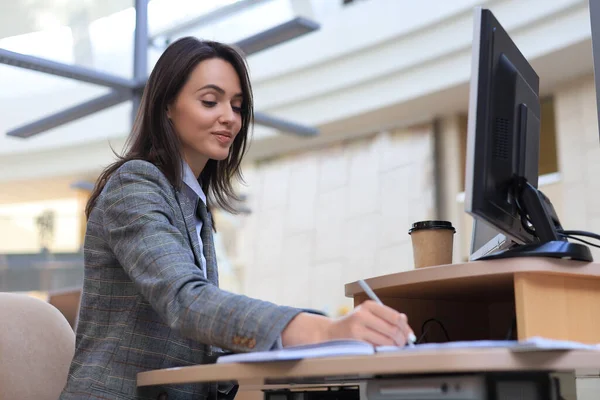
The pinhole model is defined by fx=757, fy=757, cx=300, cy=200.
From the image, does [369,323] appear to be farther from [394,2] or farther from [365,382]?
[394,2]

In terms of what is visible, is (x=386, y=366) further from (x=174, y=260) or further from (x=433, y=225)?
(x=433, y=225)

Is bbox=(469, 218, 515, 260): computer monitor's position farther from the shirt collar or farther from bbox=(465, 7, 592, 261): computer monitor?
the shirt collar

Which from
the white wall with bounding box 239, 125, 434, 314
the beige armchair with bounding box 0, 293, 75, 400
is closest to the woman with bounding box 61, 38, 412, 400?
the beige armchair with bounding box 0, 293, 75, 400

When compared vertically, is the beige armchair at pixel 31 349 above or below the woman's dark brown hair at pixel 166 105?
below

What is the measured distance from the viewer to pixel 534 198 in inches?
53.0

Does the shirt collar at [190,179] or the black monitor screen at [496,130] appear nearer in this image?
the black monitor screen at [496,130]

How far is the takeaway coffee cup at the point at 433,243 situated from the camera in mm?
1544

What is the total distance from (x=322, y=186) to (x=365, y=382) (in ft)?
26.3

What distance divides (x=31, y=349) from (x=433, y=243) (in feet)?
2.78

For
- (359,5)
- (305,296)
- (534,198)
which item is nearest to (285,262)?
(305,296)

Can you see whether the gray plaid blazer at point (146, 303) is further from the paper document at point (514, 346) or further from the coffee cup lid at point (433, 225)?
the coffee cup lid at point (433, 225)

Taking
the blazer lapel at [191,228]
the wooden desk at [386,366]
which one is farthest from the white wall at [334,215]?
the wooden desk at [386,366]

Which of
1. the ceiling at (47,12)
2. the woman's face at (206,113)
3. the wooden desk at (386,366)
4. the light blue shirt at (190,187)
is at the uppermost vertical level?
the ceiling at (47,12)

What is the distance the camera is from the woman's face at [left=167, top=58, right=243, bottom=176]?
1512mm
